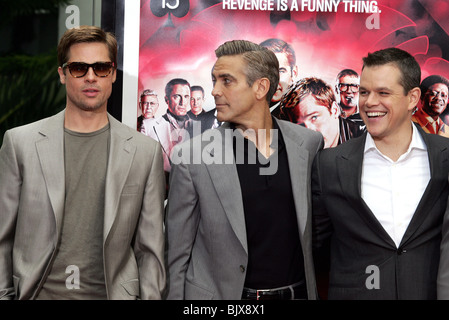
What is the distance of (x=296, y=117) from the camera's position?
3.86m

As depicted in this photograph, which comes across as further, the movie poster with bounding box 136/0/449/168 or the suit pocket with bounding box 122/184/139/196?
the movie poster with bounding box 136/0/449/168

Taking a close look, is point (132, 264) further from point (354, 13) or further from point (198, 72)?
point (354, 13)

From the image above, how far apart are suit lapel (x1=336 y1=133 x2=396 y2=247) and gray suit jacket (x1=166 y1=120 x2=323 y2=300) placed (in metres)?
0.21

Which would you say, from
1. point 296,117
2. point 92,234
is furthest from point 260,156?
point 92,234

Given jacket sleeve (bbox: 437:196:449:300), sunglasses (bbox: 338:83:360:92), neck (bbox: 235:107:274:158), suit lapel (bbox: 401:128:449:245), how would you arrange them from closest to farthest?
jacket sleeve (bbox: 437:196:449:300) → suit lapel (bbox: 401:128:449:245) → neck (bbox: 235:107:274:158) → sunglasses (bbox: 338:83:360:92)

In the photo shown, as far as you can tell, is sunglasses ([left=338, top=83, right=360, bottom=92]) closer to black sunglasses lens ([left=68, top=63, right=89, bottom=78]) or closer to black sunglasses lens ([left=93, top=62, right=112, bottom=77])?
black sunglasses lens ([left=93, top=62, right=112, bottom=77])

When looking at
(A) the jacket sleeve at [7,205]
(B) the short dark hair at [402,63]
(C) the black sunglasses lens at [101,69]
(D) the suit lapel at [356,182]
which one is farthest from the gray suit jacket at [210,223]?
(A) the jacket sleeve at [7,205]

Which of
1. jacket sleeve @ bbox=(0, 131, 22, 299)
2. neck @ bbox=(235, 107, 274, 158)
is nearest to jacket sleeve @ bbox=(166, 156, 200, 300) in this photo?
neck @ bbox=(235, 107, 274, 158)

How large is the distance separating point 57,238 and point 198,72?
1.50m

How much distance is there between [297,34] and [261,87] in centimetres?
66

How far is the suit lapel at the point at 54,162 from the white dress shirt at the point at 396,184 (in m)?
1.64

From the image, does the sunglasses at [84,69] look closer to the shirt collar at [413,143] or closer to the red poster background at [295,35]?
the red poster background at [295,35]

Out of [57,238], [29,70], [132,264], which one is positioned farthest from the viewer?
[29,70]

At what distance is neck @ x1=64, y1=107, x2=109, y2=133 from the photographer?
312 cm
